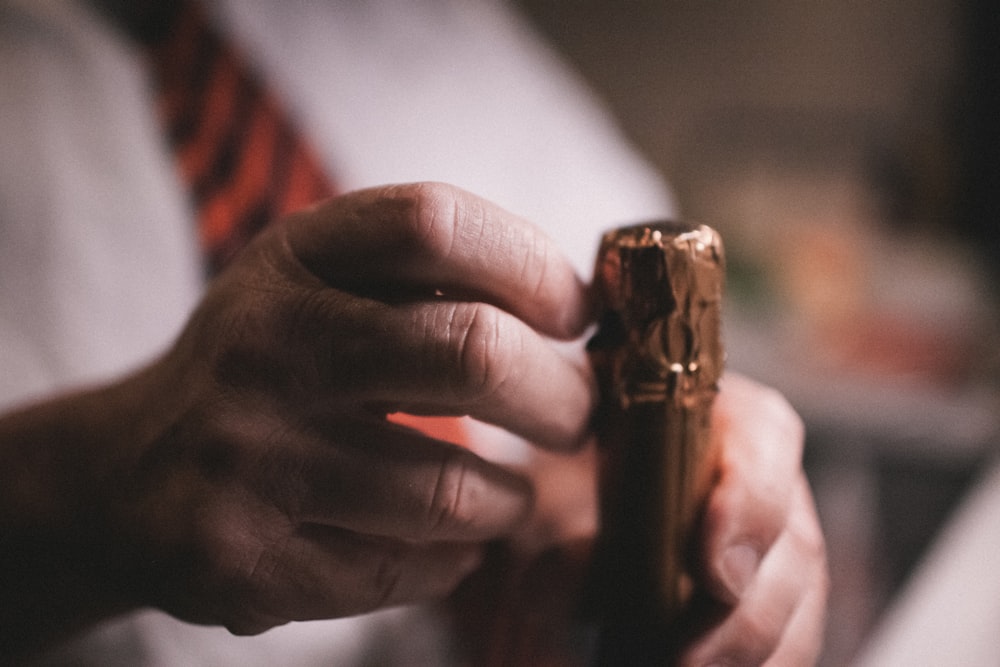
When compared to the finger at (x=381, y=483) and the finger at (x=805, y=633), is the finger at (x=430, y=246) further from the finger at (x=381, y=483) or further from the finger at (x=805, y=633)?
the finger at (x=805, y=633)

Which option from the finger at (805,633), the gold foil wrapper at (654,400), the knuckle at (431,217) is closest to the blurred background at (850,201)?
the finger at (805,633)

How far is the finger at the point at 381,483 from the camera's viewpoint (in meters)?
0.23

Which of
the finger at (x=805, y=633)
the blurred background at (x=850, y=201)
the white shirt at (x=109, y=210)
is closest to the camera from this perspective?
the finger at (x=805, y=633)

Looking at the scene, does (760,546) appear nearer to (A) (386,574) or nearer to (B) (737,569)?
(B) (737,569)

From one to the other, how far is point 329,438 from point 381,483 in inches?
0.9

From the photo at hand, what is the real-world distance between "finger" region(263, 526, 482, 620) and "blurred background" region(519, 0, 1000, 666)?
1035 millimetres

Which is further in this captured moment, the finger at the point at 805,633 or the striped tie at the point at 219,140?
the striped tie at the point at 219,140

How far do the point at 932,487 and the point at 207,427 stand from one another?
49.8 inches

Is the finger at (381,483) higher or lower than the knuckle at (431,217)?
lower

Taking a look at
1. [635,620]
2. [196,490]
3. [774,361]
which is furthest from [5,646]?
[774,361]

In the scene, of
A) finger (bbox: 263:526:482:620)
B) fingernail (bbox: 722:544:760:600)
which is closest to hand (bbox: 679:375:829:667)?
fingernail (bbox: 722:544:760:600)

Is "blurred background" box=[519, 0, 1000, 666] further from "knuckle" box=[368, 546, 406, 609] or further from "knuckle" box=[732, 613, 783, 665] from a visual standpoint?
"knuckle" box=[368, 546, 406, 609]

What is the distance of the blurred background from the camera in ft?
3.92

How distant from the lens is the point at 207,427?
0.77 feet
